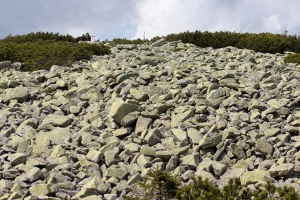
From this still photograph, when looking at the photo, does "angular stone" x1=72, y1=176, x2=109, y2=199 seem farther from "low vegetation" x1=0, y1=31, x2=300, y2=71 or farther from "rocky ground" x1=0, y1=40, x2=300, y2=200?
"low vegetation" x1=0, y1=31, x2=300, y2=71

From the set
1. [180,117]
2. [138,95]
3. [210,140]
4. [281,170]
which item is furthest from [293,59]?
[281,170]

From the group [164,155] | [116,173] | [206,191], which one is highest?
[164,155]

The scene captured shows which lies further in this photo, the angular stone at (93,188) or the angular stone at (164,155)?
the angular stone at (164,155)

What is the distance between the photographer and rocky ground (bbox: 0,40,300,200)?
7840 mm

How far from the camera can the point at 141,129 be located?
934 centimetres

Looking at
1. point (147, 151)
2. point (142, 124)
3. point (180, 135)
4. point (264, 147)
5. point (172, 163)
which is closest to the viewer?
point (172, 163)

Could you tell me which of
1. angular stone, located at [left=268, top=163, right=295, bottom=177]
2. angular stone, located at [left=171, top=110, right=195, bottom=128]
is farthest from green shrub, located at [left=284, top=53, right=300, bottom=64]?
angular stone, located at [left=268, top=163, right=295, bottom=177]

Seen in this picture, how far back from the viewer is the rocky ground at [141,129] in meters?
7.84

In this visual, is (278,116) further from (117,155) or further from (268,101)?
(117,155)

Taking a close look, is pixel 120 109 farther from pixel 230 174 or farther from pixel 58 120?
pixel 230 174

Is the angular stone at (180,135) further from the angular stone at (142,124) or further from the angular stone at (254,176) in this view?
the angular stone at (254,176)

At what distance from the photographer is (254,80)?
12.1m

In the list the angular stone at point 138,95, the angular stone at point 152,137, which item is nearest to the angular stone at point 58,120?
the angular stone at point 138,95

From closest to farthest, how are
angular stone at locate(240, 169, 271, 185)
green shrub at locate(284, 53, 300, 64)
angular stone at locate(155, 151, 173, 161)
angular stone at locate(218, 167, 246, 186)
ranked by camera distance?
angular stone at locate(240, 169, 271, 185)
angular stone at locate(218, 167, 246, 186)
angular stone at locate(155, 151, 173, 161)
green shrub at locate(284, 53, 300, 64)
